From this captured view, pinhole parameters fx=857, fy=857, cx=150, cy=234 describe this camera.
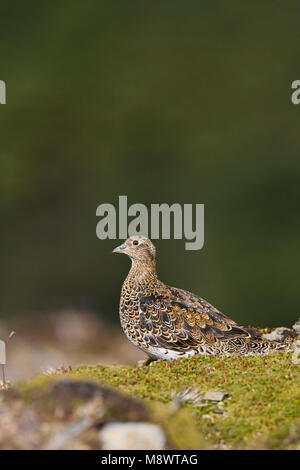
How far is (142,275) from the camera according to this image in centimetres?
916

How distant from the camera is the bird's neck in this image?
912 cm

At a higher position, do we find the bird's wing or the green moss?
the bird's wing

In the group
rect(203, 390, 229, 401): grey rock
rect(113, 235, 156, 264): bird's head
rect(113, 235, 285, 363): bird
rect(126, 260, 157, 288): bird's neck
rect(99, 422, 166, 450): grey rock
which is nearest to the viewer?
rect(99, 422, 166, 450): grey rock

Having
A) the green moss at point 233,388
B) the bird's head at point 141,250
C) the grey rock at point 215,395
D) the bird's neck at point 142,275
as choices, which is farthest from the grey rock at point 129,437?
the bird's head at point 141,250

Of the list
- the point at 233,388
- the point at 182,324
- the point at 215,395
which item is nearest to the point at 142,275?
the point at 182,324

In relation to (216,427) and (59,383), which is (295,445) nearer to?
(216,427)

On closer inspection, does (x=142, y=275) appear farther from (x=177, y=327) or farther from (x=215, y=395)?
(x=215, y=395)

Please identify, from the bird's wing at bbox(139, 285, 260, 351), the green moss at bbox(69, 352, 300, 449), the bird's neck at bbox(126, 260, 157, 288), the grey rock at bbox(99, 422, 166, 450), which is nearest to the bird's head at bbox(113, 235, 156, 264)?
the bird's neck at bbox(126, 260, 157, 288)

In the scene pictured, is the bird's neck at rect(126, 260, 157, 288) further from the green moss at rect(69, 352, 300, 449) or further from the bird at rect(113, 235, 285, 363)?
the green moss at rect(69, 352, 300, 449)

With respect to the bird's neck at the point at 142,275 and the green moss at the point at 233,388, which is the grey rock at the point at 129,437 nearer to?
the green moss at the point at 233,388

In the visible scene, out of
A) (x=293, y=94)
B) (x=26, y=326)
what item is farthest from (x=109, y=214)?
(x=293, y=94)

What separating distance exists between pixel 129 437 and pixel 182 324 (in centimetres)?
390
